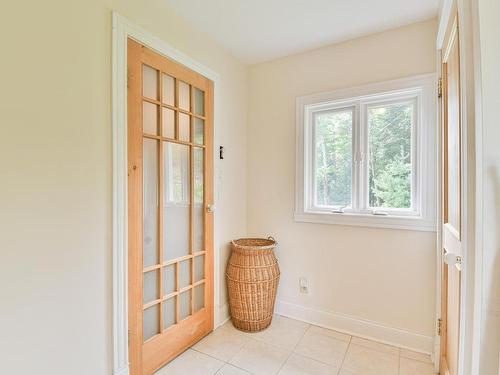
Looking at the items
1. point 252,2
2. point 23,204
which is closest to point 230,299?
point 23,204

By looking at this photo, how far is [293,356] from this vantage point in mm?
1874

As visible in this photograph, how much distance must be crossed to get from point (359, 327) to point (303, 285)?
20.7 inches

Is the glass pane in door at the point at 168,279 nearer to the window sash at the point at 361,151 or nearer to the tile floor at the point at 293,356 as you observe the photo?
the tile floor at the point at 293,356

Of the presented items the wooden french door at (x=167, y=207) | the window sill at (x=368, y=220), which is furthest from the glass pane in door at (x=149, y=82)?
the window sill at (x=368, y=220)

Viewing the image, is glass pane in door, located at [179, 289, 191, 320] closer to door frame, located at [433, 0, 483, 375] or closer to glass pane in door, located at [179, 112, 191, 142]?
glass pane in door, located at [179, 112, 191, 142]

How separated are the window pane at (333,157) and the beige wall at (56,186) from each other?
5.31ft

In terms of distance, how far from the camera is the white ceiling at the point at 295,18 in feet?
5.70

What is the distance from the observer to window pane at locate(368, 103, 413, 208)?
2.02 m

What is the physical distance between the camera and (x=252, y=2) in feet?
5.68

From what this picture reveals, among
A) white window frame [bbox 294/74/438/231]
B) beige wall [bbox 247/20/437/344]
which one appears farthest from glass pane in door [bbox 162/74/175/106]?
white window frame [bbox 294/74/438/231]

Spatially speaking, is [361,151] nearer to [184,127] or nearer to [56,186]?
[184,127]

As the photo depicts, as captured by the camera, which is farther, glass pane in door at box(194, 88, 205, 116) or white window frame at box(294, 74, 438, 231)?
glass pane in door at box(194, 88, 205, 116)

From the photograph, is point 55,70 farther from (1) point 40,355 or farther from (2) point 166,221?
(1) point 40,355

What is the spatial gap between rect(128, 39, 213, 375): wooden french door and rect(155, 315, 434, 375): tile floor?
156mm
